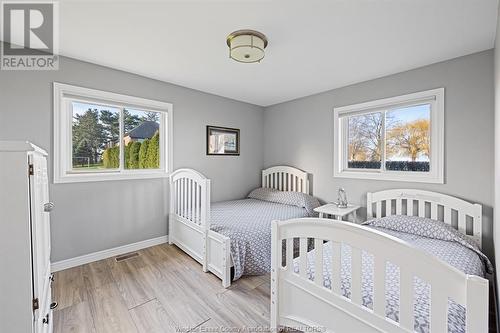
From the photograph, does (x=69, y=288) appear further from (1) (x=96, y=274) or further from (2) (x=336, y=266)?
(2) (x=336, y=266)

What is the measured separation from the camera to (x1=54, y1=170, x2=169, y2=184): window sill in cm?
249

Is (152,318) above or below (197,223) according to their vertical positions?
below

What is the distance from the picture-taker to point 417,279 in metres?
1.43

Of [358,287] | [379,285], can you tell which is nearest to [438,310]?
[379,285]

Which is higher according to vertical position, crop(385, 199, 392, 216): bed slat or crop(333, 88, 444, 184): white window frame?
crop(333, 88, 444, 184): white window frame

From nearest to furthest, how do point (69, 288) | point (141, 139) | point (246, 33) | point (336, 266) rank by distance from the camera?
point (336, 266) → point (246, 33) → point (69, 288) → point (141, 139)

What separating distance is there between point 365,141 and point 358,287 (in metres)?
2.47

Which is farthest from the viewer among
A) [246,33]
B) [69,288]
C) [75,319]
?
[69,288]

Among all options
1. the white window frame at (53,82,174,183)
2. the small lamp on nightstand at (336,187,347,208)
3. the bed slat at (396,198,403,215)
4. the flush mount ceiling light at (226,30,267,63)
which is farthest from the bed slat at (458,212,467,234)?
the white window frame at (53,82,174,183)

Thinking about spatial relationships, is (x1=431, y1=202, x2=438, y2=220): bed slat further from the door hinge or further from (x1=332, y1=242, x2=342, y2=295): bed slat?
the door hinge

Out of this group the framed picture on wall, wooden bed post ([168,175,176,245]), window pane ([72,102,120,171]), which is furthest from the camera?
the framed picture on wall

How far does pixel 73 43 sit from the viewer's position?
2.17 metres

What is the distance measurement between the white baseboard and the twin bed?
0.89 ft

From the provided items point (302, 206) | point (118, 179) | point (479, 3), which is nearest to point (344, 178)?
point (302, 206)
